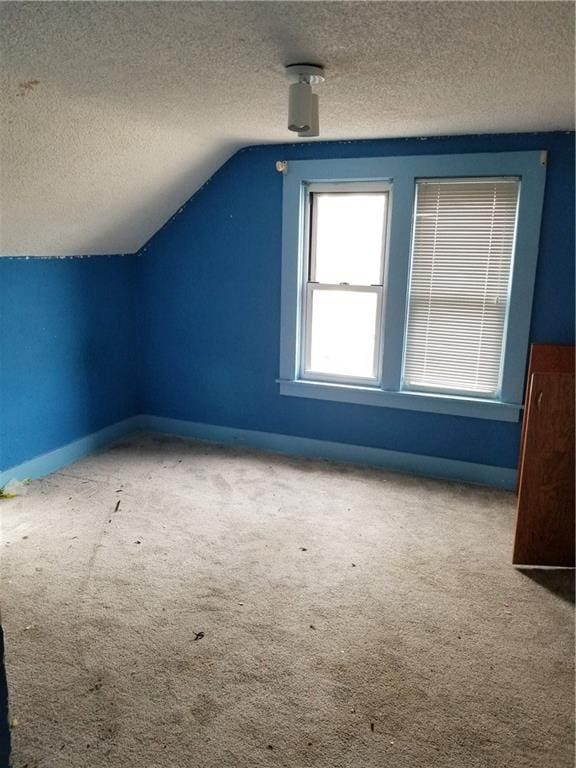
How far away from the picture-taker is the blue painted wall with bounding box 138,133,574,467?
3.30m

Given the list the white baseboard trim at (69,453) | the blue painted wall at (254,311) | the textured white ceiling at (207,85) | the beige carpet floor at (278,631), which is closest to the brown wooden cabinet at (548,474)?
the beige carpet floor at (278,631)

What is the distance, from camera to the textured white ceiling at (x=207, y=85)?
162cm

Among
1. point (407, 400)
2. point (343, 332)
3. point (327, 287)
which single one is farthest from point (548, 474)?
point (327, 287)

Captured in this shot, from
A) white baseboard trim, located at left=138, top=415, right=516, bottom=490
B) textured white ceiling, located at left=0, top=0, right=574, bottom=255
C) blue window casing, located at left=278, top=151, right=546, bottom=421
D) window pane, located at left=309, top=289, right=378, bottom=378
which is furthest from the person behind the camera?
window pane, located at left=309, top=289, right=378, bottom=378

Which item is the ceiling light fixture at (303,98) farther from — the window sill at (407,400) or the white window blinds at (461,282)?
the window sill at (407,400)

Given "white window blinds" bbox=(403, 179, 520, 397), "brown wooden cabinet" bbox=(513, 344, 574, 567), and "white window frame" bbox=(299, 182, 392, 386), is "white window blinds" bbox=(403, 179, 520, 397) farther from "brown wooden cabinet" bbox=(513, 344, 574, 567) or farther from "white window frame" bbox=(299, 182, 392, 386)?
"brown wooden cabinet" bbox=(513, 344, 574, 567)

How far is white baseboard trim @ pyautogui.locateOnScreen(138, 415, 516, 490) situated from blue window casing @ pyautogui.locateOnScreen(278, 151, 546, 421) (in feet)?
1.12

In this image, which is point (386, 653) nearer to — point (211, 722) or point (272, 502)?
point (211, 722)

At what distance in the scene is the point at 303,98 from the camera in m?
2.17

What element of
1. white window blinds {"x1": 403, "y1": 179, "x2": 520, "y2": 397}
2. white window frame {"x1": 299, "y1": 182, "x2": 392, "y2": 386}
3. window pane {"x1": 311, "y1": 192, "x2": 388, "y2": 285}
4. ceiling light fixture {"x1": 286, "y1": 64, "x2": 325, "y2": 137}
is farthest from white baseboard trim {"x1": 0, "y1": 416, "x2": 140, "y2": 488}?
ceiling light fixture {"x1": 286, "y1": 64, "x2": 325, "y2": 137}

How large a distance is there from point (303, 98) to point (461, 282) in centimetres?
173

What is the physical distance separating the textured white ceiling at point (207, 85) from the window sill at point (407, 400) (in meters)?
1.58

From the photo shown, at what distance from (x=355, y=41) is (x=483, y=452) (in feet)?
8.48

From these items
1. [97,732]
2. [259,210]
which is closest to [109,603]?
[97,732]
